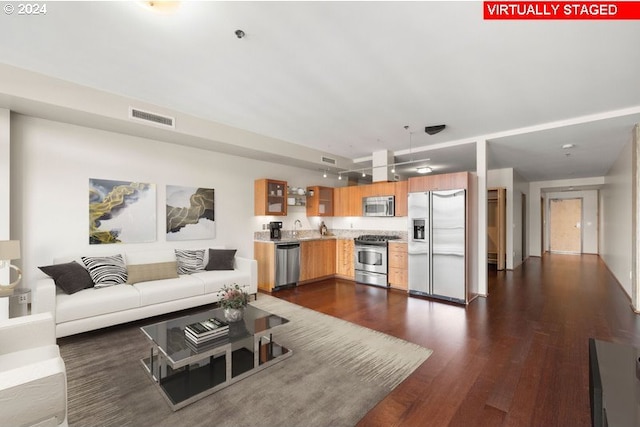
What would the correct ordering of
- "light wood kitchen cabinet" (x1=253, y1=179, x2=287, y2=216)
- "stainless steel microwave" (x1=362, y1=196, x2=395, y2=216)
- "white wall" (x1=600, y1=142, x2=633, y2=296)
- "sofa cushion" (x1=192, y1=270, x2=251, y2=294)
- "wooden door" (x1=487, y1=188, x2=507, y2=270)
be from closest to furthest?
"sofa cushion" (x1=192, y1=270, x2=251, y2=294)
"white wall" (x1=600, y1=142, x2=633, y2=296)
"light wood kitchen cabinet" (x1=253, y1=179, x2=287, y2=216)
"stainless steel microwave" (x1=362, y1=196, x2=395, y2=216)
"wooden door" (x1=487, y1=188, x2=507, y2=270)

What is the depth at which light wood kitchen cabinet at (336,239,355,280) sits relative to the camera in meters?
6.42

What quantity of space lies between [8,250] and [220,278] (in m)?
2.31

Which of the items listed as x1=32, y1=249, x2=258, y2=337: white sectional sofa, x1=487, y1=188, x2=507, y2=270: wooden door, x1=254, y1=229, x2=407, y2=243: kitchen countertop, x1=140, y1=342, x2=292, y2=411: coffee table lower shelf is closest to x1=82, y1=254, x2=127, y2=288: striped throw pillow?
x1=32, y1=249, x2=258, y2=337: white sectional sofa

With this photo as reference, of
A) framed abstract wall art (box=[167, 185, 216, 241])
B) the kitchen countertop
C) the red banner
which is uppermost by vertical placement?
the red banner

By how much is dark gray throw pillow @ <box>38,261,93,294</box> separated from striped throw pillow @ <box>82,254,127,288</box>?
0.40 feet

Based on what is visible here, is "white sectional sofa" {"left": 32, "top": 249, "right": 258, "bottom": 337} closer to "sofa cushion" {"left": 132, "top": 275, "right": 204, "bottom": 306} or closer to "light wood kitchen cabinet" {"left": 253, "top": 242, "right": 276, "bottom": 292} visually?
"sofa cushion" {"left": 132, "top": 275, "right": 204, "bottom": 306}

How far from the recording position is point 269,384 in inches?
93.3

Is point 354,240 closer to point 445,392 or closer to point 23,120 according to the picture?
point 445,392

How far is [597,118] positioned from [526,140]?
1083mm

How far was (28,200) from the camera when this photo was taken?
348cm

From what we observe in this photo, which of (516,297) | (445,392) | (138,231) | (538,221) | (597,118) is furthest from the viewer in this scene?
(538,221)

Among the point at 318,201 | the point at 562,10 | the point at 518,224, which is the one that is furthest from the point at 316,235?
the point at 518,224

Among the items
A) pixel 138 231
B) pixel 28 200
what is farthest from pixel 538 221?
pixel 28 200

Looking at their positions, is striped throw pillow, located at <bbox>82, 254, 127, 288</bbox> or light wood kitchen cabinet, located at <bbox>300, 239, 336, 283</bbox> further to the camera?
light wood kitchen cabinet, located at <bbox>300, 239, 336, 283</bbox>
